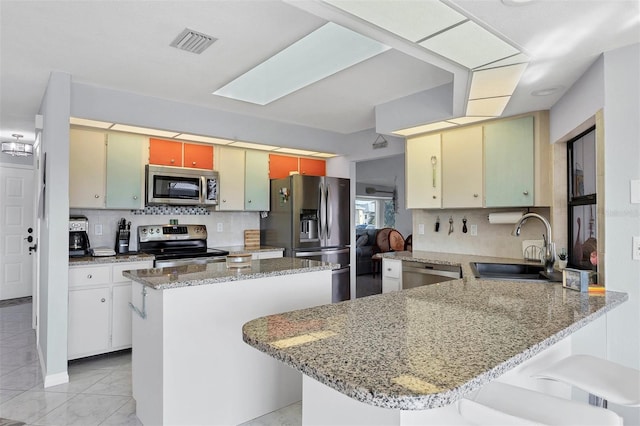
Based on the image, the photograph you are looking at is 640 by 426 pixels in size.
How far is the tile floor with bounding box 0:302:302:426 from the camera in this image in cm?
234

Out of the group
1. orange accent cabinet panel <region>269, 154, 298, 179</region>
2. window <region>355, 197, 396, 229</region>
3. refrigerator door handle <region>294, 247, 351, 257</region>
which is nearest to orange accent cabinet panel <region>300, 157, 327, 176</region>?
orange accent cabinet panel <region>269, 154, 298, 179</region>

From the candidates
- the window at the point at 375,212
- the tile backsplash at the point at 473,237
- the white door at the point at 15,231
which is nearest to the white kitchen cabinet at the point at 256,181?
the tile backsplash at the point at 473,237

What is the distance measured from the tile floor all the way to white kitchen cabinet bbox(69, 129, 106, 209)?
1.45 meters

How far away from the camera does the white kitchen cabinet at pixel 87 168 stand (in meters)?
3.44

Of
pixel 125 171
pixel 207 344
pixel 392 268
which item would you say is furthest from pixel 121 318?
pixel 392 268

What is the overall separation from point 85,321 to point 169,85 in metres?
2.17

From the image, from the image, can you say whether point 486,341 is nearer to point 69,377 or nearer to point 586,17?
point 586,17

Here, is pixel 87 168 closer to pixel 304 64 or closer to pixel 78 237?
pixel 78 237

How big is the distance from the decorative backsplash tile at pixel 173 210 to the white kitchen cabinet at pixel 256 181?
1.77 feet

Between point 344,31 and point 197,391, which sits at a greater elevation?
point 344,31

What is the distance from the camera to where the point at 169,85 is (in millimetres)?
3172

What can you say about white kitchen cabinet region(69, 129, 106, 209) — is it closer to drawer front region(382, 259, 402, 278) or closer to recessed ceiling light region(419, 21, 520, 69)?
drawer front region(382, 259, 402, 278)

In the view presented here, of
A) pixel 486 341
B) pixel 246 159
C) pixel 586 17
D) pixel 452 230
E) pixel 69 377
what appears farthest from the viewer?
pixel 246 159

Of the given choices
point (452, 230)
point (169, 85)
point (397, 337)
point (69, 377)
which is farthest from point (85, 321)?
point (452, 230)
